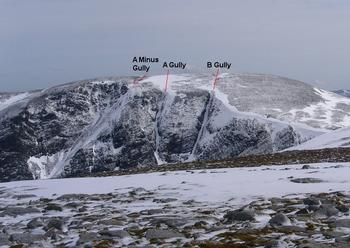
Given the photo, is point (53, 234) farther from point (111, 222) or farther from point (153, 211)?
point (153, 211)

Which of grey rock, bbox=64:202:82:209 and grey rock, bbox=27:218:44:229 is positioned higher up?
grey rock, bbox=27:218:44:229

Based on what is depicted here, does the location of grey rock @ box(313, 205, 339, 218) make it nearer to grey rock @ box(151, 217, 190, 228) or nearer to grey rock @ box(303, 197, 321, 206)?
grey rock @ box(303, 197, 321, 206)

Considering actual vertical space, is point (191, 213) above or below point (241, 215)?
below

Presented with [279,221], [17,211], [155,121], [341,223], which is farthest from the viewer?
[155,121]

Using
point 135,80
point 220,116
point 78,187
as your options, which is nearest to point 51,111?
point 135,80

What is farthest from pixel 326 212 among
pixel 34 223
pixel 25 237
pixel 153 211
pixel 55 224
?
pixel 34 223

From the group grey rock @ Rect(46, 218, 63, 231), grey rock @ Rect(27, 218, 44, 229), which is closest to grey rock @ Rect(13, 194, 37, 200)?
grey rock @ Rect(27, 218, 44, 229)
